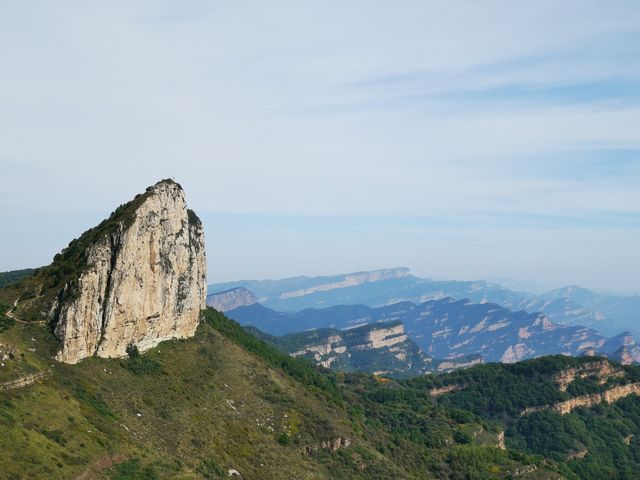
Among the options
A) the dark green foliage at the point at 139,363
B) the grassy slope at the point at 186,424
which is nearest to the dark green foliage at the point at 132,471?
the grassy slope at the point at 186,424

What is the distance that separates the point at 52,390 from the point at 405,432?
122596 mm

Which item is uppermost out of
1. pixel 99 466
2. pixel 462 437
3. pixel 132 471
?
pixel 99 466

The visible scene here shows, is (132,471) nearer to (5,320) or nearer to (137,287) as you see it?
(5,320)

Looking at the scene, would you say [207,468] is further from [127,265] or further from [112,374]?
[127,265]

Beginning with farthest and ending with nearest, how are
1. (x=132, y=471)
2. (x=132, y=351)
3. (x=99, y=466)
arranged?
(x=132, y=351) < (x=132, y=471) < (x=99, y=466)

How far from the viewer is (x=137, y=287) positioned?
117 meters

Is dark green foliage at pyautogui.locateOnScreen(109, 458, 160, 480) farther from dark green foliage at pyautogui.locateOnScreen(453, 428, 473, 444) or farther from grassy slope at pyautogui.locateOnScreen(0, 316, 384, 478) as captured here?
dark green foliage at pyautogui.locateOnScreen(453, 428, 473, 444)

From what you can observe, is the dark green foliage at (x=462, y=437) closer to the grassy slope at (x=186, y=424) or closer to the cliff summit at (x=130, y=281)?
the grassy slope at (x=186, y=424)

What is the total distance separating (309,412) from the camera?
456ft

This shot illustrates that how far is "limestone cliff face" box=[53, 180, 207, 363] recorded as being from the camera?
107 metres

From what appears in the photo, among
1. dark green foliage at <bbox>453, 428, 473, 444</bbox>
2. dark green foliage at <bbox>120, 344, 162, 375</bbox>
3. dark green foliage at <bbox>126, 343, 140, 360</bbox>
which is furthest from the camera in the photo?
dark green foliage at <bbox>453, 428, 473, 444</bbox>

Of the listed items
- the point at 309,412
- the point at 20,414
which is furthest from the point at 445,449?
the point at 20,414

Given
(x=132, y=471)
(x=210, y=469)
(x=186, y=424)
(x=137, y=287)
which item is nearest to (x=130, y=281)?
(x=137, y=287)

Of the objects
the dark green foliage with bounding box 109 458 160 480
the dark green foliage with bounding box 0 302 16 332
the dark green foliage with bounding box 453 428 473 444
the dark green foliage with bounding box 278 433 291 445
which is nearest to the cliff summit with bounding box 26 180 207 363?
the dark green foliage with bounding box 0 302 16 332
